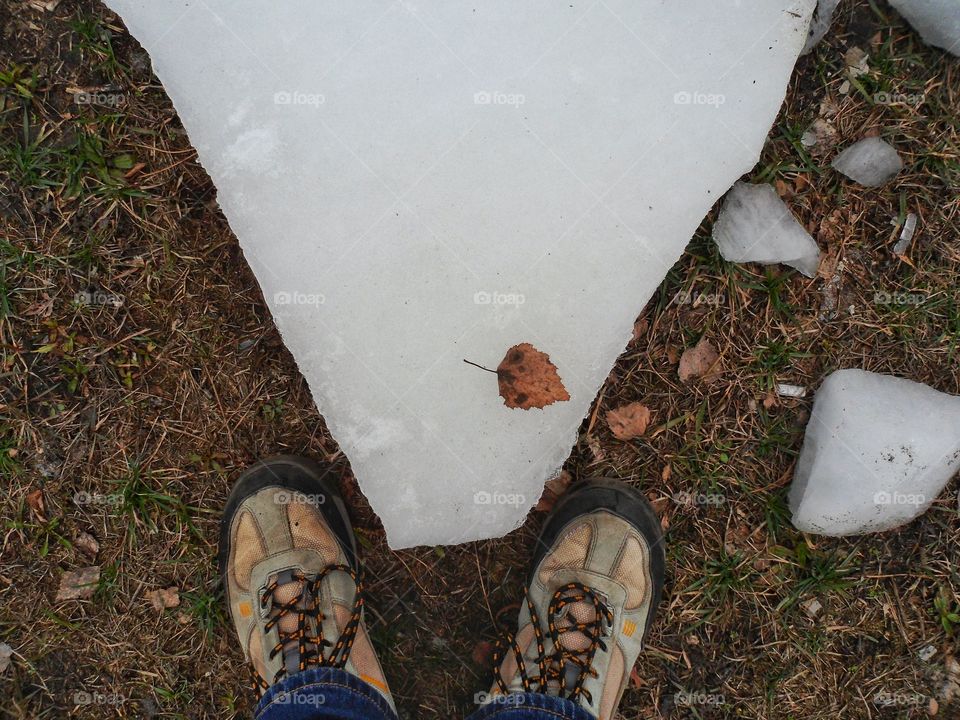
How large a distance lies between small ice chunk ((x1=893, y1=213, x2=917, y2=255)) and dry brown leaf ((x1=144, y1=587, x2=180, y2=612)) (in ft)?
10.1

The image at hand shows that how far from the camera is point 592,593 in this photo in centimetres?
256

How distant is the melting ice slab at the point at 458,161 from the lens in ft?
7.17

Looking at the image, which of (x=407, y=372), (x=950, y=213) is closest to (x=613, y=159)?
(x=407, y=372)

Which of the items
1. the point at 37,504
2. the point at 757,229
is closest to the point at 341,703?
the point at 37,504

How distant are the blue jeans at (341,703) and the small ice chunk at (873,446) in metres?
1.17

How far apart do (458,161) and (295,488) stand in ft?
4.45

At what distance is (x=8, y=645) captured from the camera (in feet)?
8.68

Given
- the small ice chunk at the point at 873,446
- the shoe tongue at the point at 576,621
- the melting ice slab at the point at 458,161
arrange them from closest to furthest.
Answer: the melting ice slab at the point at 458,161 → the small ice chunk at the point at 873,446 → the shoe tongue at the point at 576,621

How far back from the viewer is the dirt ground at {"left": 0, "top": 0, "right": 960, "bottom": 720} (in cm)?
242

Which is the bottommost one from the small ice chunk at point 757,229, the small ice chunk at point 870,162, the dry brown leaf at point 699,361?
the dry brown leaf at point 699,361

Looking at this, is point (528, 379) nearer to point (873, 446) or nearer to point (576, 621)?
point (576, 621)

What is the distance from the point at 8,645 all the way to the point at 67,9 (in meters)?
2.46

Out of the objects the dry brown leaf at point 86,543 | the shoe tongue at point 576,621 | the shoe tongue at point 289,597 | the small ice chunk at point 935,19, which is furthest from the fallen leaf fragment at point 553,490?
the small ice chunk at point 935,19

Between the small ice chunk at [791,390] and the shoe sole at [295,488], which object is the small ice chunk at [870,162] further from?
the shoe sole at [295,488]
